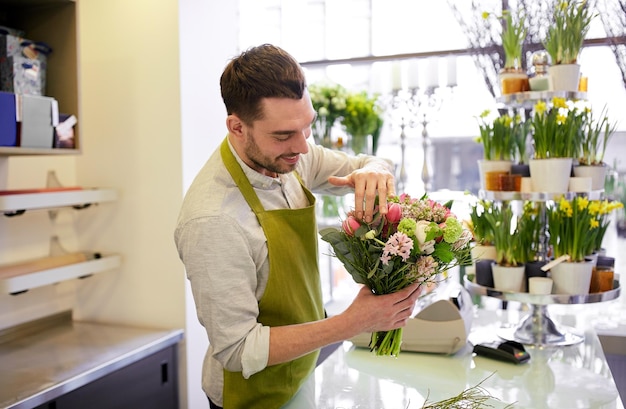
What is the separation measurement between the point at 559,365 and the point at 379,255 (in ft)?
3.12

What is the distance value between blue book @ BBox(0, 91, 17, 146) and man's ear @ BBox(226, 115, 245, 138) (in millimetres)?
1063

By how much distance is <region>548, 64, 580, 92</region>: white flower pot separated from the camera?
229 centimetres

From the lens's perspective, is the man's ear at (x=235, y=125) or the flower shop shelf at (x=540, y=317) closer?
the man's ear at (x=235, y=125)

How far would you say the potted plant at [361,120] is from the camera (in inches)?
140

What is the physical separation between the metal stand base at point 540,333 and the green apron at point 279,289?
38.9 inches

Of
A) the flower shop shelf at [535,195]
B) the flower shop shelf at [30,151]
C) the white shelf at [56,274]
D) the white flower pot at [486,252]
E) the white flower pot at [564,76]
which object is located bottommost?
the white shelf at [56,274]

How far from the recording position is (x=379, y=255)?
4.94 feet

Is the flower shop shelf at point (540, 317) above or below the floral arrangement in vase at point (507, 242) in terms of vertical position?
below

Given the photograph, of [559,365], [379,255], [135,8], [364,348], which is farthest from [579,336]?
[135,8]

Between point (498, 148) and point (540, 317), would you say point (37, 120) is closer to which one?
point (498, 148)

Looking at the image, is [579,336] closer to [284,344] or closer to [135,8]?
[284,344]

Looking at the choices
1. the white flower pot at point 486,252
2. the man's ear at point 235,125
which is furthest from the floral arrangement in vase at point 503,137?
the man's ear at point 235,125

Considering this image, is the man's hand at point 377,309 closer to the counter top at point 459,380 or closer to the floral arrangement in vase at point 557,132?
the counter top at point 459,380

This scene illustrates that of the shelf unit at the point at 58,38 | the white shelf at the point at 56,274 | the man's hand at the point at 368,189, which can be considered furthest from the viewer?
the shelf unit at the point at 58,38
